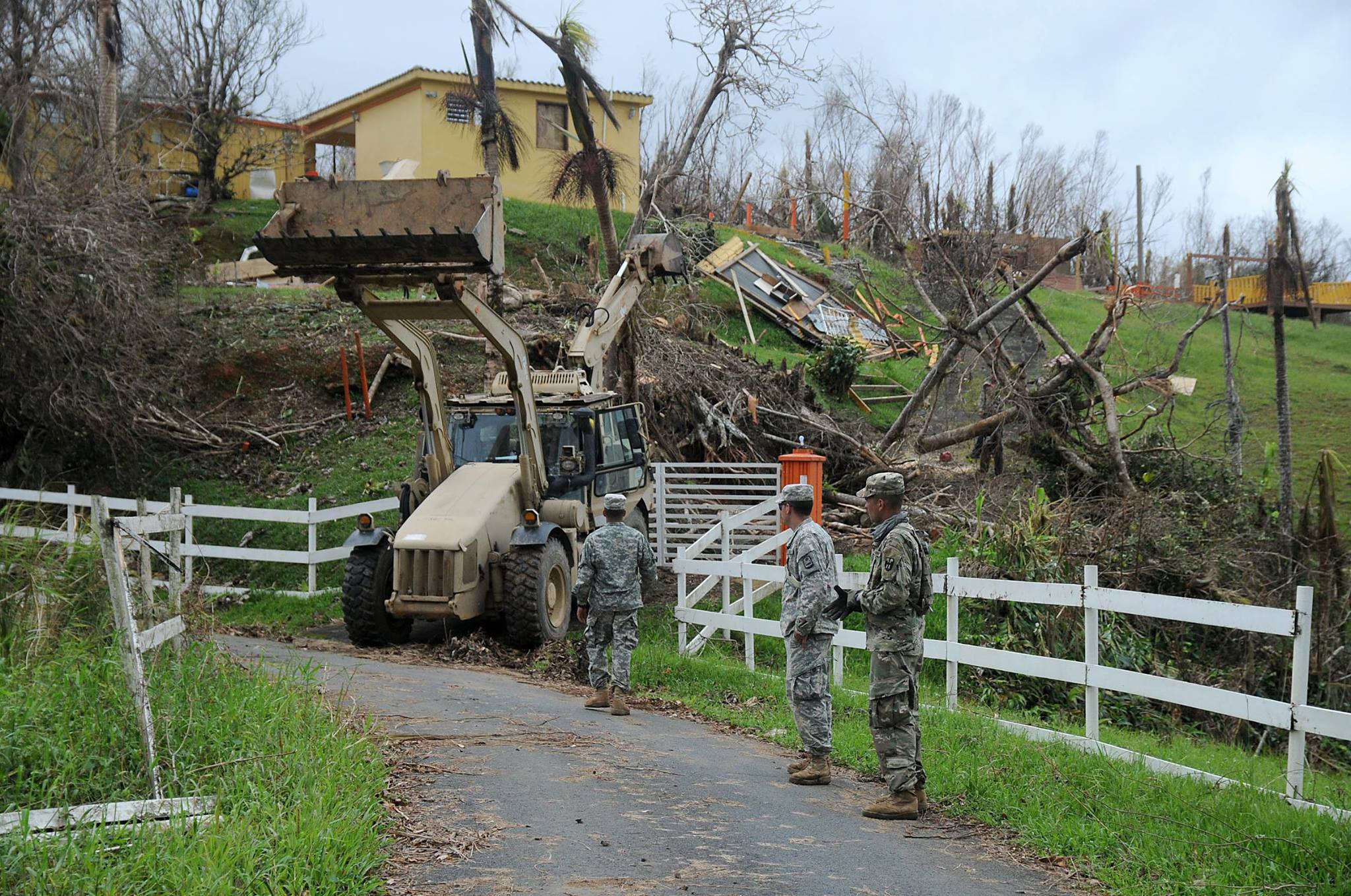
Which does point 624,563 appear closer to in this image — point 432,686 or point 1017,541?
point 432,686

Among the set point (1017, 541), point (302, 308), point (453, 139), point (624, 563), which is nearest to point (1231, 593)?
point (1017, 541)

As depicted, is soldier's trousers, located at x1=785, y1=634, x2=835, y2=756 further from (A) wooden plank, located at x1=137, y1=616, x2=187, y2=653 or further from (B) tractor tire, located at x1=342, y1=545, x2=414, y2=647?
(B) tractor tire, located at x1=342, y1=545, x2=414, y2=647

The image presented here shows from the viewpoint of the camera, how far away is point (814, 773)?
7.32 m

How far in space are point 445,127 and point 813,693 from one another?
29845 millimetres

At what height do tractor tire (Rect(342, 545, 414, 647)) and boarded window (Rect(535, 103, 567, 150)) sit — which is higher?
boarded window (Rect(535, 103, 567, 150))

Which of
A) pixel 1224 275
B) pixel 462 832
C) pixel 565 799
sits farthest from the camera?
pixel 1224 275

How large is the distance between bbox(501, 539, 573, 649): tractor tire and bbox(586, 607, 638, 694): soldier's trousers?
171 cm

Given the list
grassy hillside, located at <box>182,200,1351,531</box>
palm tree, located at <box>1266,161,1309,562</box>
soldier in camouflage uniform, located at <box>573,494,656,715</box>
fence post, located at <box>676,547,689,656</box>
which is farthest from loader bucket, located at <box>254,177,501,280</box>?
grassy hillside, located at <box>182,200,1351,531</box>

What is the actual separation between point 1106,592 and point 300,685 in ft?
17.8

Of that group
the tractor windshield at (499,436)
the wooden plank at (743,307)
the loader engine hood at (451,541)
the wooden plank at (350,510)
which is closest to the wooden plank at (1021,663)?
the loader engine hood at (451,541)

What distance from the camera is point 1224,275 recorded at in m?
18.8

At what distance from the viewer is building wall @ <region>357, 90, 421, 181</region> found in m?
34.1

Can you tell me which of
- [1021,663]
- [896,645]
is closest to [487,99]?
[1021,663]

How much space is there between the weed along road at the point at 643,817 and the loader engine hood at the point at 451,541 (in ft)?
7.36
